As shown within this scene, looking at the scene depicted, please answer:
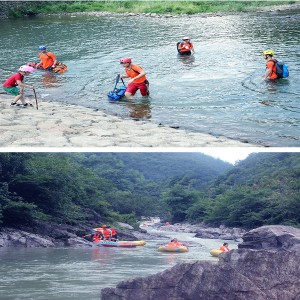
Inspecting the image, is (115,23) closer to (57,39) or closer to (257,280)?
(57,39)

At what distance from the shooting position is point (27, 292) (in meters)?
8.66

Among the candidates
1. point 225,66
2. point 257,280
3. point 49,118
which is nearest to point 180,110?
point 49,118

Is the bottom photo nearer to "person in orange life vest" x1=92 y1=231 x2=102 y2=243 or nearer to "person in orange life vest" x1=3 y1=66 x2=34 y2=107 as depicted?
"person in orange life vest" x1=92 y1=231 x2=102 y2=243

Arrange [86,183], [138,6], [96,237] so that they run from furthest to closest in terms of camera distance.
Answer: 1. [138,6]
2. [86,183]
3. [96,237]

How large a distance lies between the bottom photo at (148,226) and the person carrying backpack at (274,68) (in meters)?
1.32

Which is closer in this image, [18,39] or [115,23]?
[18,39]

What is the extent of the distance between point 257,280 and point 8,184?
6269 millimetres

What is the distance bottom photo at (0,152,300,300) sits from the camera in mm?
8211

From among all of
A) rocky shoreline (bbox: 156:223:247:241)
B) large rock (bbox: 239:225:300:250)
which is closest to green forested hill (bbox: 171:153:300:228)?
rocky shoreline (bbox: 156:223:247:241)

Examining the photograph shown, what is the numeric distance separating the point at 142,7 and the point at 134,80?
15.5 m

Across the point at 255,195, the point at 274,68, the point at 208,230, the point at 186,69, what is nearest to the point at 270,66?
the point at 274,68

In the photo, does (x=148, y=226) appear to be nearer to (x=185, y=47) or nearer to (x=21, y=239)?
(x=21, y=239)

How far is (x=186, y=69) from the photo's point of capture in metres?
11.7

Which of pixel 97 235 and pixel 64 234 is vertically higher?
pixel 64 234
